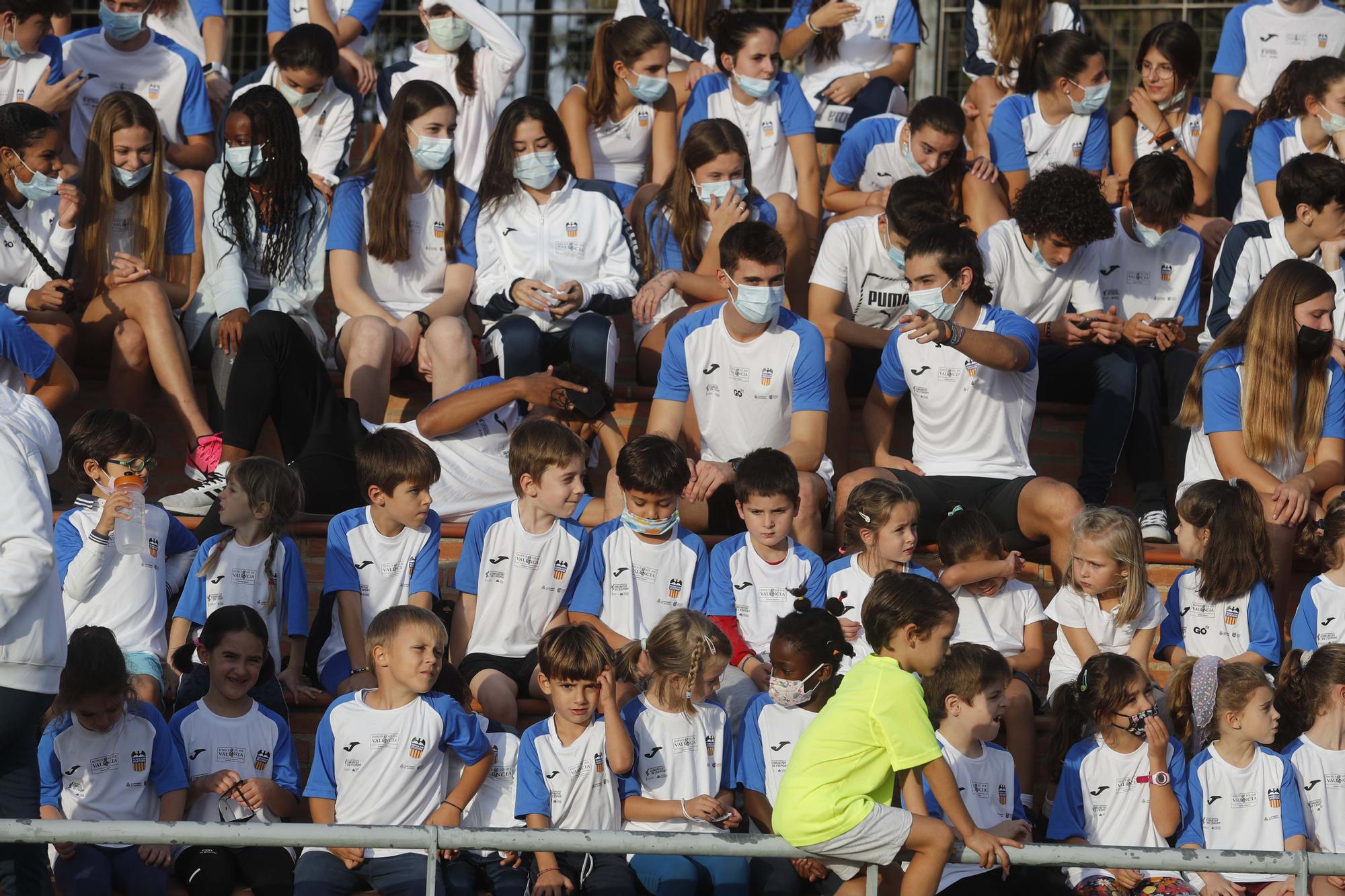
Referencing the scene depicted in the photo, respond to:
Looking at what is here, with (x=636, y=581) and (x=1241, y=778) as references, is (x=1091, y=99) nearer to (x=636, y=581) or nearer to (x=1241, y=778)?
(x=636, y=581)

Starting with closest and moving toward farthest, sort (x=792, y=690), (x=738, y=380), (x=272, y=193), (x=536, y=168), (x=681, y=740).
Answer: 1. (x=792, y=690)
2. (x=681, y=740)
3. (x=738, y=380)
4. (x=272, y=193)
5. (x=536, y=168)

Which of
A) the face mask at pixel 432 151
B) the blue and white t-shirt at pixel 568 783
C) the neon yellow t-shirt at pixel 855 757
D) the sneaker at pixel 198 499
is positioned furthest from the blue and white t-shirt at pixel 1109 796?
the face mask at pixel 432 151

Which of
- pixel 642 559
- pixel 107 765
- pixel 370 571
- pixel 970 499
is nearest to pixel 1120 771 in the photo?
pixel 970 499

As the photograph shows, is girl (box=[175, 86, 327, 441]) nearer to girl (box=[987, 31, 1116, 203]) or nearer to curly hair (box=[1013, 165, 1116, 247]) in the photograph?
curly hair (box=[1013, 165, 1116, 247])

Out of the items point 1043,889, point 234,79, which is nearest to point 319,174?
point 234,79

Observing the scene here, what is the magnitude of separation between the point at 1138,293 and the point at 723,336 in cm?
212

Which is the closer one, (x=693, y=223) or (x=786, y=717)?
(x=786, y=717)

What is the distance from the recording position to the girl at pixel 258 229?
24.0 feet

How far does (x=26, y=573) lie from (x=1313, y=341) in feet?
16.1

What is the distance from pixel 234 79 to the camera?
11148mm

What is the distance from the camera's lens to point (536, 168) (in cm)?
755

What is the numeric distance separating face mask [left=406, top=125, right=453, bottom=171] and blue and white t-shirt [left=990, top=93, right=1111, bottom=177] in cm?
278

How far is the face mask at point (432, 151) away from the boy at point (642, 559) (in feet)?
6.92

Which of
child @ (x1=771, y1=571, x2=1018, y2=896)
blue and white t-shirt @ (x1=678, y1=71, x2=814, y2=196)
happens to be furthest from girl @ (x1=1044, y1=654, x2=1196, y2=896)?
blue and white t-shirt @ (x1=678, y1=71, x2=814, y2=196)
